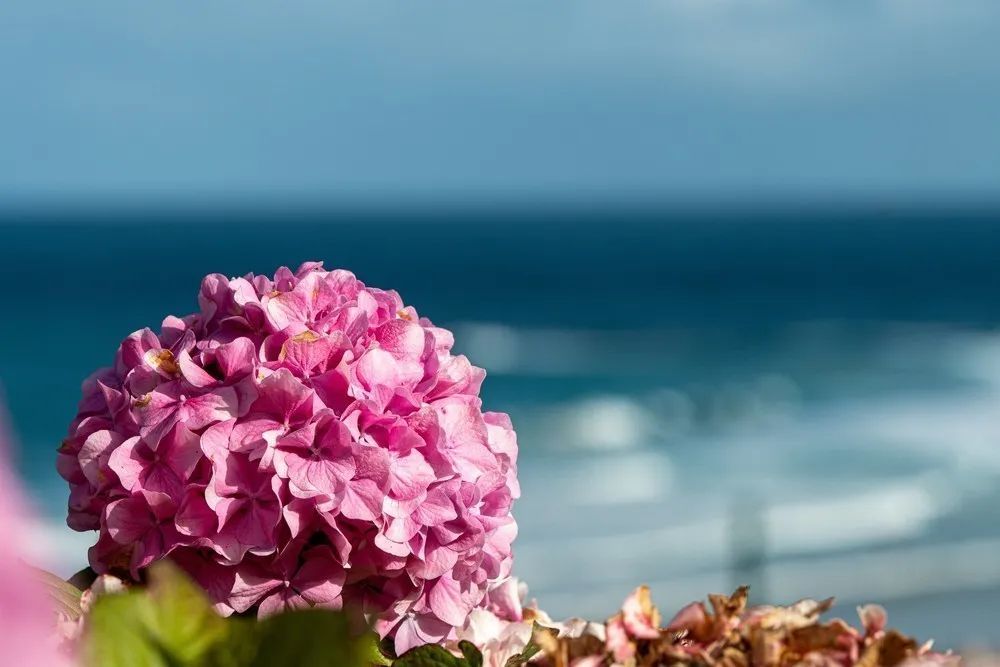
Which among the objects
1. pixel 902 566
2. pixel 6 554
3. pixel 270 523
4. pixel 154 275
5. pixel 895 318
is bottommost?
pixel 6 554

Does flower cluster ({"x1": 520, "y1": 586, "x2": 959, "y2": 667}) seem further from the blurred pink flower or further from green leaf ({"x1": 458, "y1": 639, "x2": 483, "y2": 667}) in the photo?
the blurred pink flower

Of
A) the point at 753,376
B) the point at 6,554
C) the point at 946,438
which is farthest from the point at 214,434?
the point at 753,376

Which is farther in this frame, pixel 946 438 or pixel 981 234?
pixel 981 234

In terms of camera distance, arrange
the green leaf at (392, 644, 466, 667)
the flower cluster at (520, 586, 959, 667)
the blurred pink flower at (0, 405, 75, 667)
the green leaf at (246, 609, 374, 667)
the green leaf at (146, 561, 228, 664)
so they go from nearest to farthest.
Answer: the blurred pink flower at (0, 405, 75, 667)
the green leaf at (246, 609, 374, 667)
the green leaf at (146, 561, 228, 664)
the flower cluster at (520, 586, 959, 667)
the green leaf at (392, 644, 466, 667)

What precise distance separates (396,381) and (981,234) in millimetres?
72424

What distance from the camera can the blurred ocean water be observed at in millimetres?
11672

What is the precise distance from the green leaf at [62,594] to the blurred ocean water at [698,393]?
1.14 ft

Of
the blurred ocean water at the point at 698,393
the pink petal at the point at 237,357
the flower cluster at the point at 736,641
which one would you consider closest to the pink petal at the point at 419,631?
the flower cluster at the point at 736,641

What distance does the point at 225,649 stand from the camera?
2.16 ft

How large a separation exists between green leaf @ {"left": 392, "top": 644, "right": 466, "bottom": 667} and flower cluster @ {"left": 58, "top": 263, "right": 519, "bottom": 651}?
17cm

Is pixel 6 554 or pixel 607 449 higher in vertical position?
pixel 607 449

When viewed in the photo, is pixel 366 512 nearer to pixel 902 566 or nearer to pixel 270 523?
pixel 270 523

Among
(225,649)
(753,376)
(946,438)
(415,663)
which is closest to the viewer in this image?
(225,649)

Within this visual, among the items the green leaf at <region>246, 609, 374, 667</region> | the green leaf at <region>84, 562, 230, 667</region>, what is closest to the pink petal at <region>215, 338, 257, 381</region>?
the green leaf at <region>84, 562, 230, 667</region>
